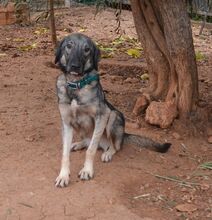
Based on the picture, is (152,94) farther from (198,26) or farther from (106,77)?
(198,26)

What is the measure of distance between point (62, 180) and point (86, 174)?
253 millimetres

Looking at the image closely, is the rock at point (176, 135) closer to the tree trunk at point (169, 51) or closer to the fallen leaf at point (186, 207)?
the tree trunk at point (169, 51)

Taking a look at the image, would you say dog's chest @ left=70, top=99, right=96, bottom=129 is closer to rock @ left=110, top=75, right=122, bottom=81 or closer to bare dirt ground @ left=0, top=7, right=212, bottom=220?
bare dirt ground @ left=0, top=7, right=212, bottom=220

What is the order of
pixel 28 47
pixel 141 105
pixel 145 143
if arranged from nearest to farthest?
pixel 145 143, pixel 141 105, pixel 28 47

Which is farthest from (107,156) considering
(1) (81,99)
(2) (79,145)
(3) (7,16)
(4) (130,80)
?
(3) (7,16)

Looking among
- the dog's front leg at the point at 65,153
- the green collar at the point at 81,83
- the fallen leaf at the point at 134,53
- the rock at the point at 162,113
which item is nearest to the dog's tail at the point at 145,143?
the rock at the point at 162,113

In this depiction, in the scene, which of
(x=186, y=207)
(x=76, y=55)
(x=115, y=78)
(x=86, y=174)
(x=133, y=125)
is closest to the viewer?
(x=186, y=207)

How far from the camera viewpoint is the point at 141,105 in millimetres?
6395

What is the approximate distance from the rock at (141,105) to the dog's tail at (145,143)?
85cm

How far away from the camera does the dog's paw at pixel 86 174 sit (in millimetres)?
4766

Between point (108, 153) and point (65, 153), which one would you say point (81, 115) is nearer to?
point (65, 153)

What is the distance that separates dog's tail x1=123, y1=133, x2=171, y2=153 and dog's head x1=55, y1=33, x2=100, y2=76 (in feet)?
3.60

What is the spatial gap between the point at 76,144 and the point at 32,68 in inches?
142

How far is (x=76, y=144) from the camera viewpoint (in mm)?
5523
